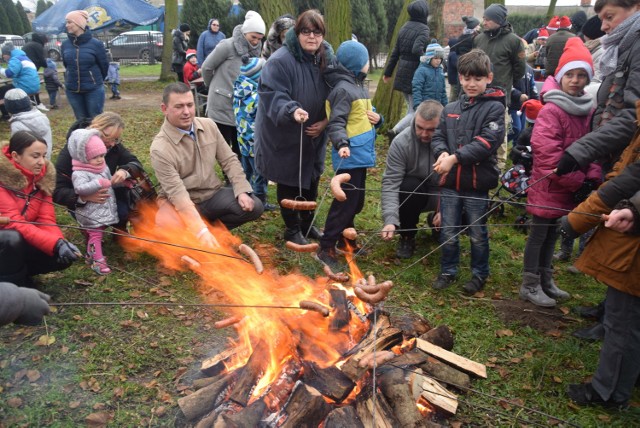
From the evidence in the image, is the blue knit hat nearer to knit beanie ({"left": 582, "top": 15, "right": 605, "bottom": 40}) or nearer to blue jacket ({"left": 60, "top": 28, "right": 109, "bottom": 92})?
knit beanie ({"left": 582, "top": 15, "right": 605, "bottom": 40})

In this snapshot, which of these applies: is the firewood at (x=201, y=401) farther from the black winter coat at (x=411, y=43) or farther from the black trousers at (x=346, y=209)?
the black winter coat at (x=411, y=43)

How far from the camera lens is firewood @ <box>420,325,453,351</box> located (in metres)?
3.85

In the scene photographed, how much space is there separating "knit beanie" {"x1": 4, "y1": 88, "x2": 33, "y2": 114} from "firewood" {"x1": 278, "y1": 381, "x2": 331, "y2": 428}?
229 inches

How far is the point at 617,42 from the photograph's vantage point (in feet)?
12.2

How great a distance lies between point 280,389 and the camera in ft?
10.1

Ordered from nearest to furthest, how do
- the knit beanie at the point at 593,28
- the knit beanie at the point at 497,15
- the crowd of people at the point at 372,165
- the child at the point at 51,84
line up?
1. the crowd of people at the point at 372,165
2. the knit beanie at the point at 593,28
3. the knit beanie at the point at 497,15
4. the child at the point at 51,84

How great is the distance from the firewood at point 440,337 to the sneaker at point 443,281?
98 cm

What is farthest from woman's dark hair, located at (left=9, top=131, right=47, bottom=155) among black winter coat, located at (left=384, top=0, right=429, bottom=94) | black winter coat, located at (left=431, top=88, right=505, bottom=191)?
black winter coat, located at (left=384, top=0, right=429, bottom=94)

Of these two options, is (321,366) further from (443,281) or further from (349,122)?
(349,122)

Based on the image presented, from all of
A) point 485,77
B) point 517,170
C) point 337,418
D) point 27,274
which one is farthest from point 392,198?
point 27,274

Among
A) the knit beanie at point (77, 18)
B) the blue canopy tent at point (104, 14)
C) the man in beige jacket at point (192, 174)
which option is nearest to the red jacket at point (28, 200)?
the man in beige jacket at point (192, 174)

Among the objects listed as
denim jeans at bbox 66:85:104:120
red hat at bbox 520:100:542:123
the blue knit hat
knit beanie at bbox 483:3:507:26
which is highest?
knit beanie at bbox 483:3:507:26

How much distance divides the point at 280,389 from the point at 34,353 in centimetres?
204

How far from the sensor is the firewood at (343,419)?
2842mm
